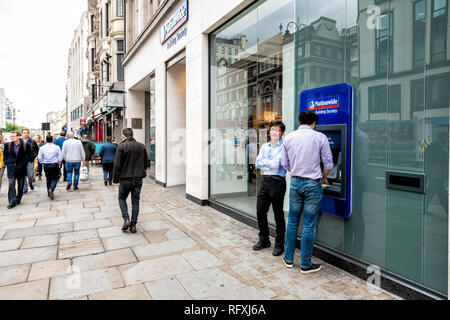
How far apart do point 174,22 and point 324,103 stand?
701cm

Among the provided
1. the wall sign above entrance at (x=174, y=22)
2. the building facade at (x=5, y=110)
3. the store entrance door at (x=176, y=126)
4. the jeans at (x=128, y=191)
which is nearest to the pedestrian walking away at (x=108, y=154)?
the store entrance door at (x=176, y=126)

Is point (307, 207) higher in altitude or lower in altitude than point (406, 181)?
lower

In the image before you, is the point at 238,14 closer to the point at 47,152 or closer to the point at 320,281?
the point at 320,281

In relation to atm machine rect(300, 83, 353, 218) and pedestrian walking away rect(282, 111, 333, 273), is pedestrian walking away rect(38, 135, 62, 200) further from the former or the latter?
atm machine rect(300, 83, 353, 218)

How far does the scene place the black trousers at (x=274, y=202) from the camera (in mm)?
4434

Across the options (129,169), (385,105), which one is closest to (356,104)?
(385,105)

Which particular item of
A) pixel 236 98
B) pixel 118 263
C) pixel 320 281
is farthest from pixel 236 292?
pixel 236 98

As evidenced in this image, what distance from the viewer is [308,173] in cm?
374

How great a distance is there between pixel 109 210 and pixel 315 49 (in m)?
5.69

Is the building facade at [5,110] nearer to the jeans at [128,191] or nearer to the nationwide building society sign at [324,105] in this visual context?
the jeans at [128,191]

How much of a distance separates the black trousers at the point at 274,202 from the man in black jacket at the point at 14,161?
6307 mm

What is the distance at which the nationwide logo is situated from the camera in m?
4.00

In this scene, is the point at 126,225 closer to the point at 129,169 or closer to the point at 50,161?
the point at 129,169

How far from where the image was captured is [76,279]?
364 centimetres
